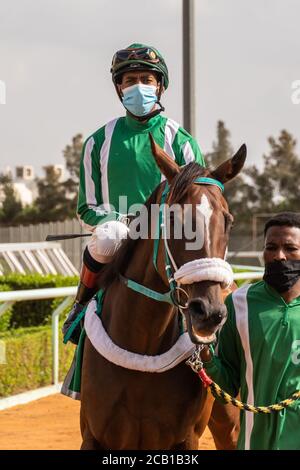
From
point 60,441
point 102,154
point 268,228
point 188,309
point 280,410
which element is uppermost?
point 102,154

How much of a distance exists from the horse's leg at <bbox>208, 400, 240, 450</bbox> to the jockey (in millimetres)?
863

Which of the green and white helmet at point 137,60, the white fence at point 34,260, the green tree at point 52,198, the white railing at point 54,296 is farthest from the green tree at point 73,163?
the green and white helmet at point 137,60

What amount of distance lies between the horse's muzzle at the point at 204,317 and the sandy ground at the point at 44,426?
145 inches

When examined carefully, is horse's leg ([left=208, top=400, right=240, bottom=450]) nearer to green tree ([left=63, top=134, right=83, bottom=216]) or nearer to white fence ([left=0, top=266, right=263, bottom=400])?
white fence ([left=0, top=266, right=263, bottom=400])

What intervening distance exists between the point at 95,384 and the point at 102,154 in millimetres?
1258

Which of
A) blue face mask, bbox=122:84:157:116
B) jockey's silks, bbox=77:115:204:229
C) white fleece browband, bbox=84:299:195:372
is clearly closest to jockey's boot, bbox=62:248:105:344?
jockey's silks, bbox=77:115:204:229

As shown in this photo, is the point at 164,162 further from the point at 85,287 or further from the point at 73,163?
the point at 73,163

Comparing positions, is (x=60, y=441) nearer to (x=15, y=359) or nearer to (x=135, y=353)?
(x=15, y=359)

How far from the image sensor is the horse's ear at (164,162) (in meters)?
3.82

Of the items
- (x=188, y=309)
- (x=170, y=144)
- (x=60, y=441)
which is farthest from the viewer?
(x=60, y=441)

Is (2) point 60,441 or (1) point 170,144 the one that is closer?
(1) point 170,144

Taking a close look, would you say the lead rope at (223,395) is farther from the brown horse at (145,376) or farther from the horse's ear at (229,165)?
the horse's ear at (229,165)

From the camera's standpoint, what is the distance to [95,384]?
420cm

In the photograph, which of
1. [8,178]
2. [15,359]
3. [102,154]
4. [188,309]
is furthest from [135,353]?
[8,178]
